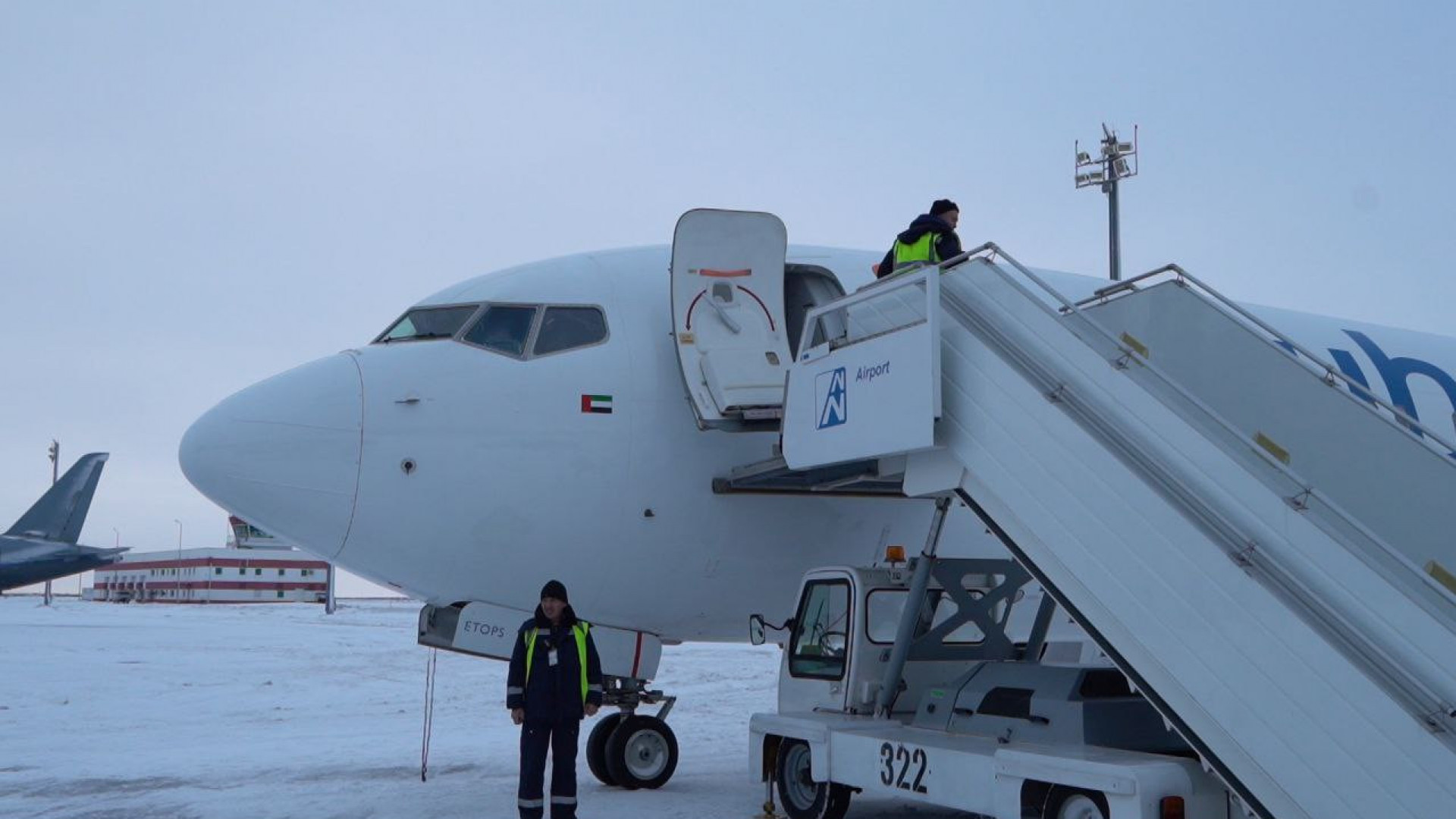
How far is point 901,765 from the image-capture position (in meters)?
7.94

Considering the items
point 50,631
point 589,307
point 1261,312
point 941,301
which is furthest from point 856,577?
point 50,631

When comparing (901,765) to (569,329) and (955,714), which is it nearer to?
(955,714)

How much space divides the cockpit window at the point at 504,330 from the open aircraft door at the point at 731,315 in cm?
113

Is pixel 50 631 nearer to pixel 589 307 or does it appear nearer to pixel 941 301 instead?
pixel 589 307

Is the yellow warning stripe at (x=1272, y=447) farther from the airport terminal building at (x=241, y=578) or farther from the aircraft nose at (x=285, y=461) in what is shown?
the airport terminal building at (x=241, y=578)

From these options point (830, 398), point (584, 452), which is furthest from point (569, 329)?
point (830, 398)

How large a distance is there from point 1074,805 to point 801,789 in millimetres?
2912

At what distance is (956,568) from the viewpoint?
375 inches

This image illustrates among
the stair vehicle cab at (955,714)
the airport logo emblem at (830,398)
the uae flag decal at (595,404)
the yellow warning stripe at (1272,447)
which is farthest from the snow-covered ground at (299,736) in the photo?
the yellow warning stripe at (1272,447)

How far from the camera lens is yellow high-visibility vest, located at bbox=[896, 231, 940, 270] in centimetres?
911

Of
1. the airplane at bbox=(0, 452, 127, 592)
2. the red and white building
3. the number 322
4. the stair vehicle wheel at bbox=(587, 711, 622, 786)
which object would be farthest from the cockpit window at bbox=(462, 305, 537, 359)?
the red and white building

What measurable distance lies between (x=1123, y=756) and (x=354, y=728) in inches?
465

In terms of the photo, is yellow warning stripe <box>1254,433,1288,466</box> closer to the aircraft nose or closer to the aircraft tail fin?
the aircraft nose

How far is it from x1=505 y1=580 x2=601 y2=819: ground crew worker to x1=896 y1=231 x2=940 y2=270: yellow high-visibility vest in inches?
129
